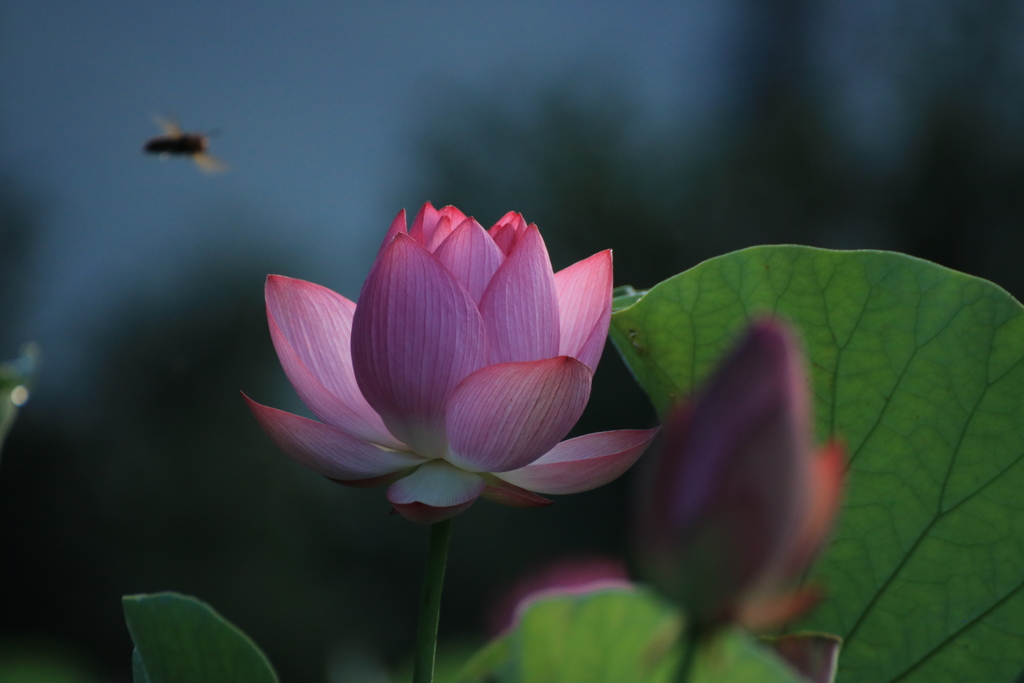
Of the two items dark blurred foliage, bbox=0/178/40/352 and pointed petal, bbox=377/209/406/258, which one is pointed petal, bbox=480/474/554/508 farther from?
dark blurred foliage, bbox=0/178/40/352

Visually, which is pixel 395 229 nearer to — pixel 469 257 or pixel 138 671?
pixel 469 257

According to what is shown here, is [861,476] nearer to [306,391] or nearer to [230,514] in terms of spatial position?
[306,391]

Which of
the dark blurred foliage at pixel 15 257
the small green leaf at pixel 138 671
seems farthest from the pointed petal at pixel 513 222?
the dark blurred foliage at pixel 15 257

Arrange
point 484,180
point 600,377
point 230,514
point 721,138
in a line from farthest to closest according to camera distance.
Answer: point 721,138, point 484,180, point 230,514, point 600,377

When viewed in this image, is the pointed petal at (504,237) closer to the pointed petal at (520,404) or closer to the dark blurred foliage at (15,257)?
the pointed petal at (520,404)

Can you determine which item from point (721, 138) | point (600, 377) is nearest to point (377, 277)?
point (600, 377)

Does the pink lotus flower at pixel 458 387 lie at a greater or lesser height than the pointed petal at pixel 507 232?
lesser

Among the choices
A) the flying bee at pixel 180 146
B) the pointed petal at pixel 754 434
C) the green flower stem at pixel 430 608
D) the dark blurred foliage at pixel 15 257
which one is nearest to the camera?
the pointed petal at pixel 754 434
